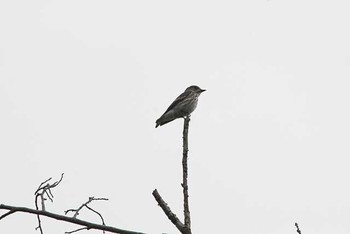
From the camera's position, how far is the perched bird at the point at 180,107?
51.4ft

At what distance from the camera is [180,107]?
15664mm

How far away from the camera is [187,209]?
336cm

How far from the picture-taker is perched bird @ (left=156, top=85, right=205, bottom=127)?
1567 cm

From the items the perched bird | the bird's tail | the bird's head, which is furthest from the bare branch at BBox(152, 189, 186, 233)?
the bird's head

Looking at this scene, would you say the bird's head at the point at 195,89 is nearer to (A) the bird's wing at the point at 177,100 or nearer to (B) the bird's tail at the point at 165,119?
(A) the bird's wing at the point at 177,100

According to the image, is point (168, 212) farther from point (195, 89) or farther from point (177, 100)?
point (195, 89)

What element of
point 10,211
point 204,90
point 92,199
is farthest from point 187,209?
point 204,90

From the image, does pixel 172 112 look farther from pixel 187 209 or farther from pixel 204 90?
pixel 187 209

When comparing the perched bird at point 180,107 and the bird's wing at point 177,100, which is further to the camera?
the bird's wing at point 177,100

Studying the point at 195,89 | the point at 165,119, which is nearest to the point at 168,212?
the point at 165,119

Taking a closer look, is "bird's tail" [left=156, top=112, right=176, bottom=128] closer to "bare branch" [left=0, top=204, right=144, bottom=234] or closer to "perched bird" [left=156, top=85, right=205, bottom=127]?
"perched bird" [left=156, top=85, right=205, bottom=127]

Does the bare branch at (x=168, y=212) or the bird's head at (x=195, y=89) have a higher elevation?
the bird's head at (x=195, y=89)

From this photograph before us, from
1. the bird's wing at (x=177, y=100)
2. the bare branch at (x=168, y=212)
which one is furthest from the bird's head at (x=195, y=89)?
the bare branch at (x=168, y=212)

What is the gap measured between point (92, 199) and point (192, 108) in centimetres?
1232
